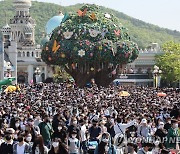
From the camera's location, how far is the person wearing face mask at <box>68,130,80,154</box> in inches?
666

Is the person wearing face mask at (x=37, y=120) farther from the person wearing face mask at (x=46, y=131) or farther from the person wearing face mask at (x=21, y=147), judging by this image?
the person wearing face mask at (x=21, y=147)

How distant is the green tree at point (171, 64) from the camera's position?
324ft

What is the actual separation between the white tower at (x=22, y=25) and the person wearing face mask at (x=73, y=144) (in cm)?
11940

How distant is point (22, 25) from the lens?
139m

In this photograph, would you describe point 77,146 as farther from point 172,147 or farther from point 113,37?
point 113,37

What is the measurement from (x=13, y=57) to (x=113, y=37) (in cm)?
5522

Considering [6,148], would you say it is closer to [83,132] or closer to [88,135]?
[83,132]

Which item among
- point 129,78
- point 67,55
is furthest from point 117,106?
point 129,78

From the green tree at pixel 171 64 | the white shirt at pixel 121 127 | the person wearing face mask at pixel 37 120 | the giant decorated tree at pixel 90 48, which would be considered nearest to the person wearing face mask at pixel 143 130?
the white shirt at pixel 121 127

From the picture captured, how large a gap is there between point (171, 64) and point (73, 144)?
83.9 meters

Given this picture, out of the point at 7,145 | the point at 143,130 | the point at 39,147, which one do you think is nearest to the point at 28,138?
the point at 7,145

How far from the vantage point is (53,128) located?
68.2 feet

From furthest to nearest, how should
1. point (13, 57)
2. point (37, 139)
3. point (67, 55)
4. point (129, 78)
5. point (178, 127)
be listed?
point (13, 57), point (129, 78), point (67, 55), point (178, 127), point (37, 139)

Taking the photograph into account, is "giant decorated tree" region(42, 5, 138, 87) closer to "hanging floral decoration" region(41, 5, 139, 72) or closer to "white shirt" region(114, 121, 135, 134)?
"hanging floral decoration" region(41, 5, 139, 72)
